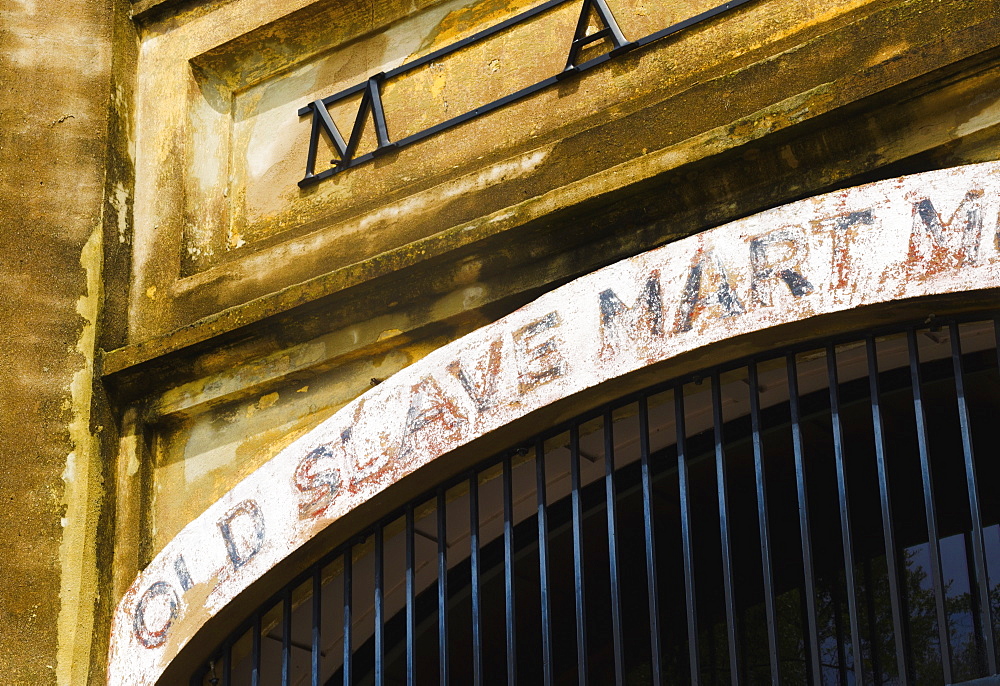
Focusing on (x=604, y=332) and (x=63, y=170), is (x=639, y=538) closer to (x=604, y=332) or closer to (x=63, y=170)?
(x=604, y=332)

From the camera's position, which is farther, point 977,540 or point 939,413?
point 939,413

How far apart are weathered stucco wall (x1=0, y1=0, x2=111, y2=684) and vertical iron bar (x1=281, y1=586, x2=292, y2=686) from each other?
2.31 ft

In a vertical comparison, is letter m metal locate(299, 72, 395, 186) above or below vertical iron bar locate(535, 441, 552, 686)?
above

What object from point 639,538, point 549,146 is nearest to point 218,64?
point 549,146

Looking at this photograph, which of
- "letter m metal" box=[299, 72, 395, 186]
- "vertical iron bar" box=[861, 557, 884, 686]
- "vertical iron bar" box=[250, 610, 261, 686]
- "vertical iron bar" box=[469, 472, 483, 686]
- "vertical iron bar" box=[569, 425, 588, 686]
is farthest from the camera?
"letter m metal" box=[299, 72, 395, 186]

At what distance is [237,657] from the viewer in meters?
4.79

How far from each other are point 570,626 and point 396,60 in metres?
2.39

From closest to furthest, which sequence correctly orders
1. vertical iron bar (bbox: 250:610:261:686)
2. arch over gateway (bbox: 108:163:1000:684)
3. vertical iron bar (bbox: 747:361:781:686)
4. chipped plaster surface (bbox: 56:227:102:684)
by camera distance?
1. arch over gateway (bbox: 108:163:1000:684)
2. vertical iron bar (bbox: 747:361:781:686)
3. vertical iron bar (bbox: 250:610:261:686)
4. chipped plaster surface (bbox: 56:227:102:684)

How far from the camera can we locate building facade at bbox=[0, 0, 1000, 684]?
386 cm

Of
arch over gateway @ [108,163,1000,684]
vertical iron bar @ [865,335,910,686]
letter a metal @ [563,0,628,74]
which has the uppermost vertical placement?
letter a metal @ [563,0,628,74]

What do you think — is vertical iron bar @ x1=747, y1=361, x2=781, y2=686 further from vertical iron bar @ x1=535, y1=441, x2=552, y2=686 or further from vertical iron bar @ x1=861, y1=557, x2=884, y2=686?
vertical iron bar @ x1=861, y1=557, x2=884, y2=686

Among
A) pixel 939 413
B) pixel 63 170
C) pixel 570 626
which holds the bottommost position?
pixel 570 626

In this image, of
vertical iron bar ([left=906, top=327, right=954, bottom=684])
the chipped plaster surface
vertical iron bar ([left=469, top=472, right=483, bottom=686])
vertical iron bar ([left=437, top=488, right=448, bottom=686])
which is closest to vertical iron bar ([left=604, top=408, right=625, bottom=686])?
vertical iron bar ([left=469, top=472, right=483, bottom=686])

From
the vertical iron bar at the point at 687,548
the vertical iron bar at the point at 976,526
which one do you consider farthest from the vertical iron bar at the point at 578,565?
the vertical iron bar at the point at 976,526
